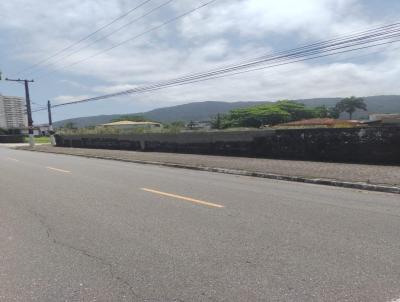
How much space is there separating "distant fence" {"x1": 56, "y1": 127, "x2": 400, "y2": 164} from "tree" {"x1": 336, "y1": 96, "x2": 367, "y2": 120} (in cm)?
13696

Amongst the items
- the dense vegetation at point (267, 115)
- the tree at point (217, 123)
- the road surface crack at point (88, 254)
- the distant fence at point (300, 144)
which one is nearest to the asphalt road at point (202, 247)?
the road surface crack at point (88, 254)

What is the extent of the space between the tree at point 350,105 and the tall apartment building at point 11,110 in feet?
334

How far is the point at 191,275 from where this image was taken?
188 inches

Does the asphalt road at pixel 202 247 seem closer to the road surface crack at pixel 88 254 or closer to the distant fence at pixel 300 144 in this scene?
the road surface crack at pixel 88 254

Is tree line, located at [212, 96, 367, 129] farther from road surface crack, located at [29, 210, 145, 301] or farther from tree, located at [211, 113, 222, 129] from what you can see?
road surface crack, located at [29, 210, 145, 301]

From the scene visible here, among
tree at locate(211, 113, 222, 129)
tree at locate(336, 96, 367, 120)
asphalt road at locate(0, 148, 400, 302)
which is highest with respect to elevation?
tree at locate(336, 96, 367, 120)

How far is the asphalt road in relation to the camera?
14.4 feet

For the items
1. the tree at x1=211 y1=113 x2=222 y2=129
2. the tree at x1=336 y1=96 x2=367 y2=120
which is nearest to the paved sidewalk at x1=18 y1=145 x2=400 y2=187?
the tree at x1=211 y1=113 x2=222 y2=129

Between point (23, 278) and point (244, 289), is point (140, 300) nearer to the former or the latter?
point (244, 289)

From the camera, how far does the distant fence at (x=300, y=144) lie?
592 inches

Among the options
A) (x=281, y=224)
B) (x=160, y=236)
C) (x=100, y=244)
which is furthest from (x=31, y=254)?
(x=281, y=224)

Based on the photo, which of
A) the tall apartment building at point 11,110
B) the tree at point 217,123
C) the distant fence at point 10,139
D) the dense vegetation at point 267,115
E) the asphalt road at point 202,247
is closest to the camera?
the asphalt road at point 202,247

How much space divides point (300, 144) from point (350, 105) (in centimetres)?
14458

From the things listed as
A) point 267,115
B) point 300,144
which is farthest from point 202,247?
point 267,115
